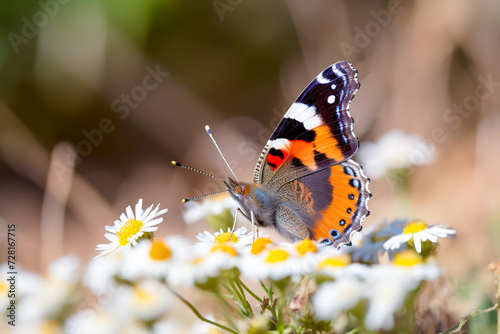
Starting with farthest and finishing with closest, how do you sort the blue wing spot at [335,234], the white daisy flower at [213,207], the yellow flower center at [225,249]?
the white daisy flower at [213,207] → the blue wing spot at [335,234] → the yellow flower center at [225,249]

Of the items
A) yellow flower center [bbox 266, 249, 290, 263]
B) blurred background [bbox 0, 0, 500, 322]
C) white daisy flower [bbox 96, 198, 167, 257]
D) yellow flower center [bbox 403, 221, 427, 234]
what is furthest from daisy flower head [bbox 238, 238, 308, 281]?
blurred background [bbox 0, 0, 500, 322]

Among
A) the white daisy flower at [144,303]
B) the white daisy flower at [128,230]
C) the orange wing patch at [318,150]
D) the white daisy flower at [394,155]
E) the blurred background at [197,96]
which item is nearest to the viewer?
the white daisy flower at [144,303]

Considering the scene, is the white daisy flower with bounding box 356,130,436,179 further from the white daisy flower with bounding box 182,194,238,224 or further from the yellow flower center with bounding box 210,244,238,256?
the yellow flower center with bounding box 210,244,238,256

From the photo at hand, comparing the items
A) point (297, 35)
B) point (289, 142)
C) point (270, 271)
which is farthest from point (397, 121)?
point (270, 271)

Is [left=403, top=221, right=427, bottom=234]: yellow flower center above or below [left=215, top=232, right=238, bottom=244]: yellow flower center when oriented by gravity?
below

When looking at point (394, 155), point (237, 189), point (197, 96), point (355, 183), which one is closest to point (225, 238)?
point (237, 189)

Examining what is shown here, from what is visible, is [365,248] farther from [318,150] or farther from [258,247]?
[258,247]

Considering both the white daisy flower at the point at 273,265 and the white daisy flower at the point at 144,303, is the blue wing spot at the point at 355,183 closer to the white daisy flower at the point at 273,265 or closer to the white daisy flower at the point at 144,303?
the white daisy flower at the point at 273,265

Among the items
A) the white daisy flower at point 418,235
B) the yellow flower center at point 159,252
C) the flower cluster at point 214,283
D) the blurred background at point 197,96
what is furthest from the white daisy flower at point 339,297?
the blurred background at point 197,96
